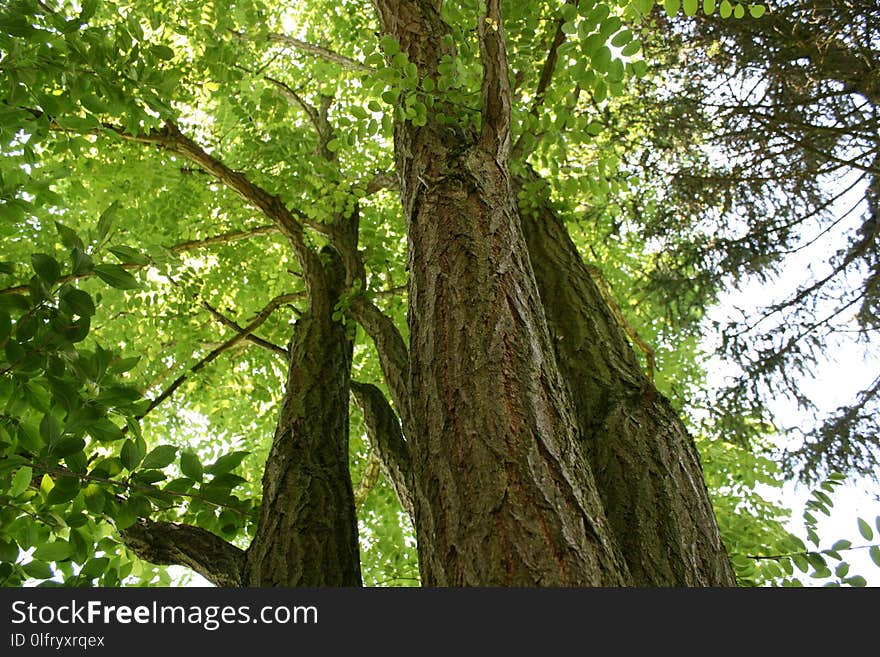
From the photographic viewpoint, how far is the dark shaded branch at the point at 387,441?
4.02 m

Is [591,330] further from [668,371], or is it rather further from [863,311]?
[863,311]

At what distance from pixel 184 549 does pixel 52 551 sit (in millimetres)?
1158

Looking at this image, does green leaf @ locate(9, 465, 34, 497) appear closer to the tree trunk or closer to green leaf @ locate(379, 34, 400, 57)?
the tree trunk

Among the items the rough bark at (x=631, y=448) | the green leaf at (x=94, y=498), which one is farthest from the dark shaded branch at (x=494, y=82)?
the green leaf at (x=94, y=498)

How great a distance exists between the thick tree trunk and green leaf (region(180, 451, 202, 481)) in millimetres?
1001

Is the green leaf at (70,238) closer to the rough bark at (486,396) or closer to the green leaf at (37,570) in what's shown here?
the green leaf at (37,570)

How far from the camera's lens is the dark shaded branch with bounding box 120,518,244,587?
2.84 m

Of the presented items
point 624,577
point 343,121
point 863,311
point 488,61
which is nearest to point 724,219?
point 863,311

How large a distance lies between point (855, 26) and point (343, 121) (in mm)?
3885

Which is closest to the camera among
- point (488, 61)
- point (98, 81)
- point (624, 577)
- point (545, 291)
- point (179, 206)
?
point (624, 577)

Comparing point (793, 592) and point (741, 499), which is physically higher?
point (741, 499)

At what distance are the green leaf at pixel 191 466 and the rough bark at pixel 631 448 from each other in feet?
4.20

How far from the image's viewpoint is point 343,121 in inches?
164

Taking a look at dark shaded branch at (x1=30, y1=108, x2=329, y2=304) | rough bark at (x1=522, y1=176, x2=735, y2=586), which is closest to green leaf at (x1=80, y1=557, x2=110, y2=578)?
rough bark at (x1=522, y1=176, x2=735, y2=586)
